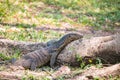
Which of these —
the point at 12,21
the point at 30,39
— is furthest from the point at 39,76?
the point at 12,21

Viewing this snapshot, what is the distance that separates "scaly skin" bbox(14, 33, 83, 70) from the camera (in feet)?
24.4

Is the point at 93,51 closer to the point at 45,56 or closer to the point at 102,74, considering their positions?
the point at 102,74

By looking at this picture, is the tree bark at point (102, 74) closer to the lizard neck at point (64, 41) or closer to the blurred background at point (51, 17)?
the lizard neck at point (64, 41)

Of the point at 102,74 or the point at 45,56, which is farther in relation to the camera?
the point at 45,56

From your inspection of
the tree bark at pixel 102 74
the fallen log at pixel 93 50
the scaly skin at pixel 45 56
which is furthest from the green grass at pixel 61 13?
the tree bark at pixel 102 74

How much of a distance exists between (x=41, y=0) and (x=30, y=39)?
228 inches

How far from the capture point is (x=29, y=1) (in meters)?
15.4

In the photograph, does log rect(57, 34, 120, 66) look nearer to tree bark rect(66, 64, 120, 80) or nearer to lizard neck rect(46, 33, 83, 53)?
lizard neck rect(46, 33, 83, 53)

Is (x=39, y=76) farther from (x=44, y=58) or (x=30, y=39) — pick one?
(x=30, y=39)

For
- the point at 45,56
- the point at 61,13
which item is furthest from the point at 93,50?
the point at 61,13

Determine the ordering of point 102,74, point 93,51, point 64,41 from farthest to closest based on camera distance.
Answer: point 64,41
point 93,51
point 102,74

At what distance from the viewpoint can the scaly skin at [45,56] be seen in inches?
292

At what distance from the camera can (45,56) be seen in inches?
297

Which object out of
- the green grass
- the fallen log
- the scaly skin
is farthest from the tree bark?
the green grass
